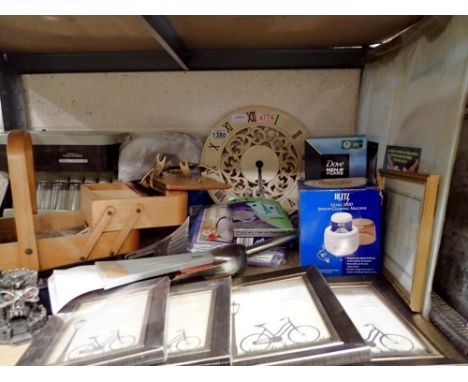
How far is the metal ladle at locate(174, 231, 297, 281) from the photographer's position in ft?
Result: 2.00

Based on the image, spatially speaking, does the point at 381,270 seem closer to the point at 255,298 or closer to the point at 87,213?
the point at 255,298

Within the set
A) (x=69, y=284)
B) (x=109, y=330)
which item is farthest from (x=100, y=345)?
(x=69, y=284)

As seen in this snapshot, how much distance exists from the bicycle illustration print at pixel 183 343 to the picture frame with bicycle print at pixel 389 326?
209mm

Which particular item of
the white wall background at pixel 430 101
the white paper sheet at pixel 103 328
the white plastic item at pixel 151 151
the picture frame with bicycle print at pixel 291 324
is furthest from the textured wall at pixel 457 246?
the white plastic item at pixel 151 151

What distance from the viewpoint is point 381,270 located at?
0.65 meters

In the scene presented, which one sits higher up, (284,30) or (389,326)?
(284,30)

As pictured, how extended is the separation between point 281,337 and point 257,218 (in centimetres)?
37

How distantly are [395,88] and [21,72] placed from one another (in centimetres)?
99

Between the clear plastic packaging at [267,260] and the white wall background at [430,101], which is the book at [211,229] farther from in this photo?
the white wall background at [430,101]

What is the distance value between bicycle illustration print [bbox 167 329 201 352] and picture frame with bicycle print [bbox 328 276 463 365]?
209 mm

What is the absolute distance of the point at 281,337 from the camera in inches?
17.3

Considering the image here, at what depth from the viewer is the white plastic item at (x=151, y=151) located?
895 mm

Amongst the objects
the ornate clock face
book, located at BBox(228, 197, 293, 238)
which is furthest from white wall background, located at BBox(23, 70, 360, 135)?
book, located at BBox(228, 197, 293, 238)

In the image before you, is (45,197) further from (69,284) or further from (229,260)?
(229,260)
